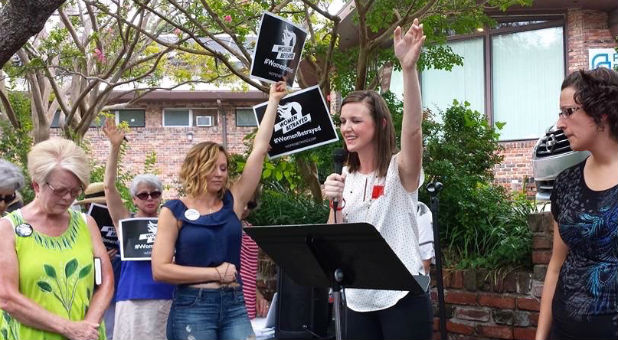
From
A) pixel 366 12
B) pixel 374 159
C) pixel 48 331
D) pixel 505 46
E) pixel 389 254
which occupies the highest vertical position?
pixel 505 46

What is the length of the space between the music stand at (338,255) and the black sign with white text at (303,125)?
195 centimetres

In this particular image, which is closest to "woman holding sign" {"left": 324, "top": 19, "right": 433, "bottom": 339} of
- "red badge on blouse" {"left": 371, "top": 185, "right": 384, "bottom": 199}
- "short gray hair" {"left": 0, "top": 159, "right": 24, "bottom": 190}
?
"red badge on blouse" {"left": 371, "top": 185, "right": 384, "bottom": 199}

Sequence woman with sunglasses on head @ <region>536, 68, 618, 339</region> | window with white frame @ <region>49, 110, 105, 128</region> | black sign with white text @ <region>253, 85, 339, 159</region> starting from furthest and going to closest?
window with white frame @ <region>49, 110, 105, 128</region> → black sign with white text @ <region>253, 85, 339, 159</region> → woman with sunglasses on head @ <region>536, 68, 618, 339</region>

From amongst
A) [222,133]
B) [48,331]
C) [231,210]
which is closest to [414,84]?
[231,210]

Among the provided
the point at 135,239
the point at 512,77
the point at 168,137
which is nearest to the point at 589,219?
the point at 135,239

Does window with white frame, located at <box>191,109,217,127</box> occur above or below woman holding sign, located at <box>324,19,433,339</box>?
above

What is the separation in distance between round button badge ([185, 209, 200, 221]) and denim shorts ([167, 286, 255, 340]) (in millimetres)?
350

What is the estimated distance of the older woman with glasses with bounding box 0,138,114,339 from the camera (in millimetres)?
3576

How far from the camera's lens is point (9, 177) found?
14.0 ft

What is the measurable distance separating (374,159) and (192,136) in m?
24.8

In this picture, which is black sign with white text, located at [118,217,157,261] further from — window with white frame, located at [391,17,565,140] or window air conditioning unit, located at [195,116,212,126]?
window air conditioning unit, located at [195,116,212,126]

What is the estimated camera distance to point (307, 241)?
3.24 meters

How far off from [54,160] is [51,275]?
0.48 m

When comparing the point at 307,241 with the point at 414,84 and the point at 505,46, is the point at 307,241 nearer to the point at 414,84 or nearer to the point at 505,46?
the point at 414,84
